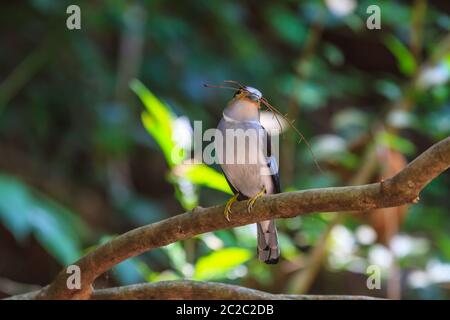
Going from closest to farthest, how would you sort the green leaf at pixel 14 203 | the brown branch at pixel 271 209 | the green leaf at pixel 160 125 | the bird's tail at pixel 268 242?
the brown branch at pixel 271 209
the bird's tail at pixel 268 242
the green leaf at pixel 160 125
the green leaf at pixel 14 203

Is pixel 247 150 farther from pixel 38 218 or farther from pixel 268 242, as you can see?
pixel 38 218

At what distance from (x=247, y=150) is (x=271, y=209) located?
0.39 m

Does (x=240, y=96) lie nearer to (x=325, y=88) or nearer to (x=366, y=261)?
(x=366, y=261)

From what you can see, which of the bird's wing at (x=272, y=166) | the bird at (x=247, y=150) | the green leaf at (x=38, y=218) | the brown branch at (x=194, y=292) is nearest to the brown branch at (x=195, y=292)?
the brown branch at (x=194, y=292)

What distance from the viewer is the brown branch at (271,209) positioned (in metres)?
1.22

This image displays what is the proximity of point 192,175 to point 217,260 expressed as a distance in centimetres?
26

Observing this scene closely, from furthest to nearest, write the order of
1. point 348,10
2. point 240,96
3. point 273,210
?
point 348,10
point 240,96
point 273,210

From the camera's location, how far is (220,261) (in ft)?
6.38

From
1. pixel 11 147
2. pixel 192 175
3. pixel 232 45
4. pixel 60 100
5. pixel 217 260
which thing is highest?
pixel 232 45

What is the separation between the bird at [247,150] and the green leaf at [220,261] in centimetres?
18

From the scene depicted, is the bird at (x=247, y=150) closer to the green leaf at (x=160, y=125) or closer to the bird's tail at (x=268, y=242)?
the bird's tail at (x=268, y=242)

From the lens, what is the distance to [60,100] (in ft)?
12.6

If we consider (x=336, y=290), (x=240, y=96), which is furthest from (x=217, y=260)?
(x=336, y=290)

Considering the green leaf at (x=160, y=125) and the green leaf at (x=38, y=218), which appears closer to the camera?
the green leaf at (x=160, y=125)
